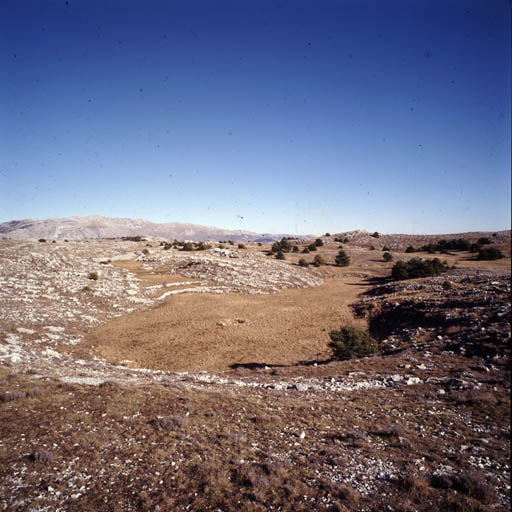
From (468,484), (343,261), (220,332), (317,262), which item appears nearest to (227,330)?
(220,332)

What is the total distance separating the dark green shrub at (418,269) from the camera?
3888cm

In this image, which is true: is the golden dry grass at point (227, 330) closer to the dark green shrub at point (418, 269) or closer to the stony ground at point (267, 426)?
the stony ground at point (267, 426)

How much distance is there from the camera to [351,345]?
56.7ft

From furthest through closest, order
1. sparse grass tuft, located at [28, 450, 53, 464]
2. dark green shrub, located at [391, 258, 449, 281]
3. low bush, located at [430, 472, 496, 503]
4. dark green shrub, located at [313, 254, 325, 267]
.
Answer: dark green shrub, located at [313, 254, 325, 267]
dark green shrub, located at [391, 258, 449, 281]
sparse grass tuft, located at [28, 450, 53, 464]
low bush, located at [430, 472, 496, 503]

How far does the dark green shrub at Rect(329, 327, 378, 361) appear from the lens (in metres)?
17.0

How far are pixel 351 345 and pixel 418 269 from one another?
30.1m

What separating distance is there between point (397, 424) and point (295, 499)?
176 inches

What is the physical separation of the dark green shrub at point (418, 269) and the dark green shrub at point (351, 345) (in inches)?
1097

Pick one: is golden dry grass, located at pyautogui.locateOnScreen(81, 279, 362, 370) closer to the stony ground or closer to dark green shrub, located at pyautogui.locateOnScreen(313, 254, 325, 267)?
the stony ground

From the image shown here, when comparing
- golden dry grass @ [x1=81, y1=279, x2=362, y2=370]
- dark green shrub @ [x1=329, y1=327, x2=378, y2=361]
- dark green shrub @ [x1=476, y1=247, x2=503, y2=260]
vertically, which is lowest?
golden dry grass @ [x1=81, y1=279, x2=362, y2=370]

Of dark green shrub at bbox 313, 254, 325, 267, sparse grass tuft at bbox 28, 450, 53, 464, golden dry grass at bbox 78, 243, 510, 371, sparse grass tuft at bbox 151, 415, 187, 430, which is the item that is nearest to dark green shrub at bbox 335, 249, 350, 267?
dark green shrub at bbox 313, 254, 325, 267

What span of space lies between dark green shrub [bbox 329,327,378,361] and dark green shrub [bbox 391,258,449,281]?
27.9 metres

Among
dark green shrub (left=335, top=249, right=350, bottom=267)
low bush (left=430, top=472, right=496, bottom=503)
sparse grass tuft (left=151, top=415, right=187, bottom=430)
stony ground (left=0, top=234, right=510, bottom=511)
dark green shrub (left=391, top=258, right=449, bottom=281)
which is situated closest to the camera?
low bush (left=430, top=472, right=496, bottom=503)

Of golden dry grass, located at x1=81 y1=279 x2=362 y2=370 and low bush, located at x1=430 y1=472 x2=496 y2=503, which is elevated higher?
low bush, located at x1=430 y1=472 x2=496 y2=503
